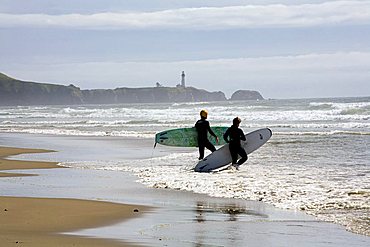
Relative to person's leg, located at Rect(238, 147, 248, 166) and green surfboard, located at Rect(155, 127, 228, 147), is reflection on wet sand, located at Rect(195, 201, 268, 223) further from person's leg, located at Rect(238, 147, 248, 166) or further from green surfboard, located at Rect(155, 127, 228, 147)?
green surfboard, located at Rect(155, 127, 228, 147)

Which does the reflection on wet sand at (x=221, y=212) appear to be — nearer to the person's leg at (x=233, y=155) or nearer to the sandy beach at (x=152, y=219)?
the sandy beach at (x=152, y=219)

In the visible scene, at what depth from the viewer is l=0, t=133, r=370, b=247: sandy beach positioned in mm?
7234

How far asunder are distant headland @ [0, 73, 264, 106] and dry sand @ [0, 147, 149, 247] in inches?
6260

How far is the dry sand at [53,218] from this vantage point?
709 cm

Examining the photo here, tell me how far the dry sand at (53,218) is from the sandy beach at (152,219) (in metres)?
0.01

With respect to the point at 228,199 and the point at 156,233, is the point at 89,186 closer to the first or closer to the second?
the point at 228,199

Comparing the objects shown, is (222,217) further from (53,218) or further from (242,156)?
(242,156)

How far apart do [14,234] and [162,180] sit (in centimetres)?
578

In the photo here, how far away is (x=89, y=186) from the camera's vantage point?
12086mm

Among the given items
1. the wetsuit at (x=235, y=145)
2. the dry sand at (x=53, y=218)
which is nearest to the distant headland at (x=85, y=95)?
the wetsuit at (x=235, y=145)

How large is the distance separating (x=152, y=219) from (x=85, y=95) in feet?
552

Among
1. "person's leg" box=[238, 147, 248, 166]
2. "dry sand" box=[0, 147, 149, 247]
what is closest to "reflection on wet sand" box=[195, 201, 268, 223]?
"dry sand" box=[0, 147, 149, 247]

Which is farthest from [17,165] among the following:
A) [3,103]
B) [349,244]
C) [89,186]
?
[3,103]

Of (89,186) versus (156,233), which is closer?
(156,233)
